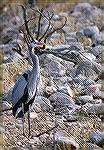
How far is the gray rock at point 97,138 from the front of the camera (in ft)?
26.0

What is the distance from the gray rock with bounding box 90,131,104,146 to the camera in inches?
312

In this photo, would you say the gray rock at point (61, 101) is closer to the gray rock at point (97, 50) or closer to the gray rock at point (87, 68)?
the gray rock at point (87, 68)

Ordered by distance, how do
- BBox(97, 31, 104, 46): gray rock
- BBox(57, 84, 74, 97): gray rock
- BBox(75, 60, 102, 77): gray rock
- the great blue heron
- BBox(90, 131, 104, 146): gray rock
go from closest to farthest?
BBox(90, 131, 104, 146): gray rock, the great blue heron, BBox(57, 84, 74, 97): gray rock, BBox(75, 60, 102, 77): gray rock, BBox(97, 31, 104, 46): gray rock

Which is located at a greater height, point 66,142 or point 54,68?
point 66,142

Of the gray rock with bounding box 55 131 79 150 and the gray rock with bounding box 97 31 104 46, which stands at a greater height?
the gray rock with bounding box 55 131 79 150

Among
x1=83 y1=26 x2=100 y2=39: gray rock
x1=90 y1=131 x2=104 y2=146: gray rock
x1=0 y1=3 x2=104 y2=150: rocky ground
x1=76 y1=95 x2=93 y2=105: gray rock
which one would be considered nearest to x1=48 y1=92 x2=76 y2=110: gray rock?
x1=0 y1=3 x2=104 y2=150: rocky ground

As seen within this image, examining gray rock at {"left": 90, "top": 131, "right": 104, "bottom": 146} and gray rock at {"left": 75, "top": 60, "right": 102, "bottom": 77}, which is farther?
gray rock at {"left": 75, "top": 60, "right": 102, "bottom": 77}

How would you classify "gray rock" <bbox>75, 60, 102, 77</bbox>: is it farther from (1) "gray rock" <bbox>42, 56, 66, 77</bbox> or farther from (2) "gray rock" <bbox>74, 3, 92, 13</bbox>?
(2) "gray rock" <bbox>74, 3, 92, 13</bbox>

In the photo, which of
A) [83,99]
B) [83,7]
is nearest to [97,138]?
[83,99]

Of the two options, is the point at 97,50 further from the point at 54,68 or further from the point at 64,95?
the point at 64,95

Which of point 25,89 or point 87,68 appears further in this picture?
point 87,68

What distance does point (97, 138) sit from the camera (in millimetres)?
7992

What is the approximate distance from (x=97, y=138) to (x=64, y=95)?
1876 millimetres

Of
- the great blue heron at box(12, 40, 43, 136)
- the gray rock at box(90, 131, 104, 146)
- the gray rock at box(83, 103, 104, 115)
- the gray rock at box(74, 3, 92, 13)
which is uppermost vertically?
the great blue heron at box(12, 40, 43, 136)
